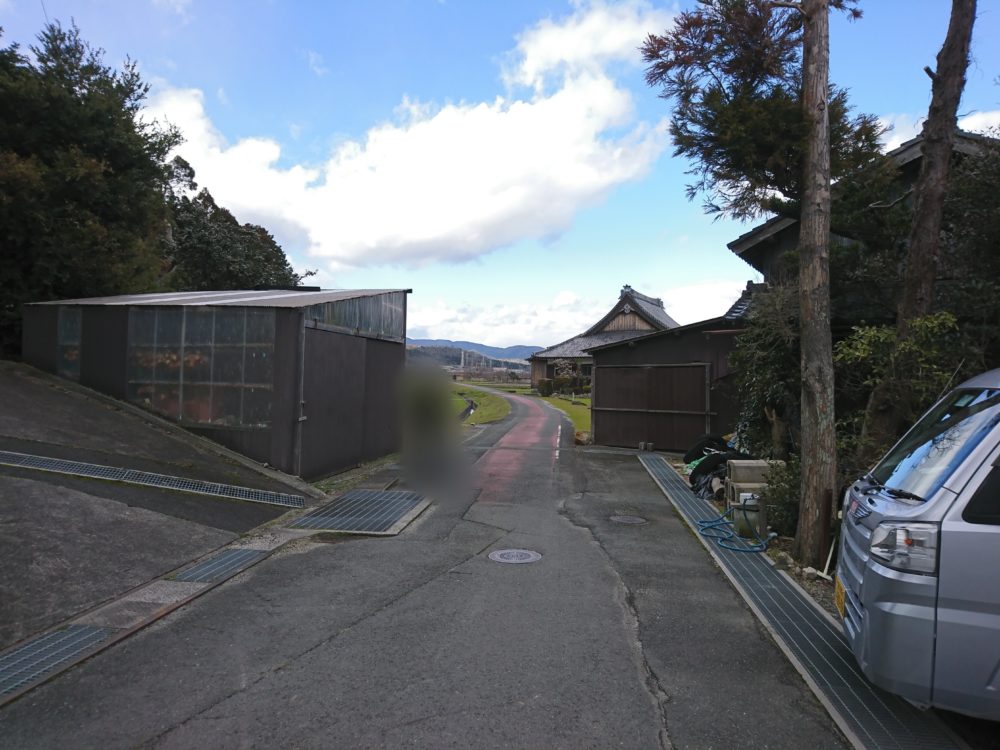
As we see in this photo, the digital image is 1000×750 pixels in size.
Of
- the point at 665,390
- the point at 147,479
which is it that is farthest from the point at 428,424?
the point at 665,390

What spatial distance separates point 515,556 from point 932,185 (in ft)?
19.6

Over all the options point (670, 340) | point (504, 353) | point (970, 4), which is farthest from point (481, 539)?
point (504, 353)

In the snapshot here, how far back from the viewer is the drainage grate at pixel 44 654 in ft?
12.3

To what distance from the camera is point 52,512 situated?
612 cm

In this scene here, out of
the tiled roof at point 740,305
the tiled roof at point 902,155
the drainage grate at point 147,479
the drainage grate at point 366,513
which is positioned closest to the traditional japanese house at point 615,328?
the tiled roof at point 740,305

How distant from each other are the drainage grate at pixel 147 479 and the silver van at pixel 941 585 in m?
7.38

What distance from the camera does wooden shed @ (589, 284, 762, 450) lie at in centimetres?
1558

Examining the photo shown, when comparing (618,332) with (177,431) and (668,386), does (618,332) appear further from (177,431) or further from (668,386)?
(177,431)

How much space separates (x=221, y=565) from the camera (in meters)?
6.01

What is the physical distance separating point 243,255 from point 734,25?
85.6 ft

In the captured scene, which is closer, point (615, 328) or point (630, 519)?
point (630, 519)

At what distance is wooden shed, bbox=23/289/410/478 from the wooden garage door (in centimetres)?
814

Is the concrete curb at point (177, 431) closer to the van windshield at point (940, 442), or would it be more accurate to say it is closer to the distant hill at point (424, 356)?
the distant hill at point (424, 356)

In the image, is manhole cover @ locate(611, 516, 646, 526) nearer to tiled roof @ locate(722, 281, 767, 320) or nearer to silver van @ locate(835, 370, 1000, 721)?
silver van @ locate(835, 370, 1000, 721)
